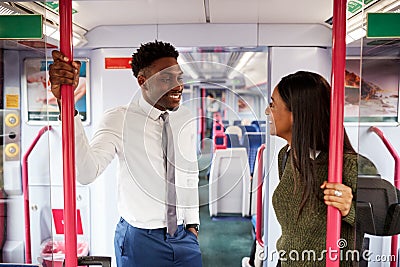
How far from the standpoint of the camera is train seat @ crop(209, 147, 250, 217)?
6.70 feet

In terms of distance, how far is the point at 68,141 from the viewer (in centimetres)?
163

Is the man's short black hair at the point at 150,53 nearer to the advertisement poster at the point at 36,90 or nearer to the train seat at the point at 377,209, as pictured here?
the advertisement poster at the point at 36,90

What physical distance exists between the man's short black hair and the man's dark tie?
0.98 ft

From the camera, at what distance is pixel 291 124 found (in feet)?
6.11

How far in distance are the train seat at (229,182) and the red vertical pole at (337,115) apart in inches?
24.2

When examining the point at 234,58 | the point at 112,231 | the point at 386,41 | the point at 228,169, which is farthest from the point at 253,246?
the point at 386,41

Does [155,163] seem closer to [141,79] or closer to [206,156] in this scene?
[206,156]

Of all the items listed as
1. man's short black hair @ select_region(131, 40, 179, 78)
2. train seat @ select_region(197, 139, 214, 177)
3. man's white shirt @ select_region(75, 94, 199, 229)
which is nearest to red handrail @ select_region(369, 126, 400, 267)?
train seat @ select_region(197, 139, 214, 177)

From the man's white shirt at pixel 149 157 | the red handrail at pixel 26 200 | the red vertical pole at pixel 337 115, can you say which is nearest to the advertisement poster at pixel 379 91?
the red vertical pole at pixel 337 115

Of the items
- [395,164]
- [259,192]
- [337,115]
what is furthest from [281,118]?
[259,192]

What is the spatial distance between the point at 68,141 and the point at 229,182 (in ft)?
2.69

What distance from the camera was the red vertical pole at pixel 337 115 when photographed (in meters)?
1.49

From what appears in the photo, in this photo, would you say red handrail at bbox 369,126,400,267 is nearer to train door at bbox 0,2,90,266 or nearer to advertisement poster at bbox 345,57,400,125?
advertisement poster at bbox 345,57,400,125

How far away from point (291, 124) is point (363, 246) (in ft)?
2.01
